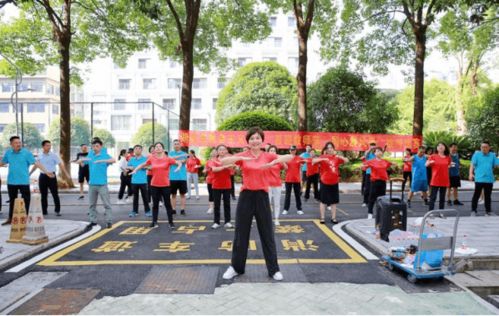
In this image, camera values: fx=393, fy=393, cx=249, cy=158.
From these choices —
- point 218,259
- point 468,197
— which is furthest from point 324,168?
point 468,197

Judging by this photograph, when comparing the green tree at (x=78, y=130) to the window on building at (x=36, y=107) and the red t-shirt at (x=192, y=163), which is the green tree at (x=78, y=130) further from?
the red t-shirt at (x=192, y=163)

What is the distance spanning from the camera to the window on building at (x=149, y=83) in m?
59.2

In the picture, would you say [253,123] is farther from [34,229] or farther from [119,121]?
[119,121]

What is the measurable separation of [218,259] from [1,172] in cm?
2400

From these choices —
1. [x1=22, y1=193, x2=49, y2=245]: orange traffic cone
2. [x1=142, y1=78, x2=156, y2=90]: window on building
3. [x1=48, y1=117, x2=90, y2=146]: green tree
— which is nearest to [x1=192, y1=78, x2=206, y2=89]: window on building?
[x1=142, y1=78, x2=156, y2=90]: window on building

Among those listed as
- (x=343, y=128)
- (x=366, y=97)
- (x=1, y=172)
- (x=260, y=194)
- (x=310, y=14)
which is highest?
(x=310, y=14)

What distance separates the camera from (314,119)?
23.3m

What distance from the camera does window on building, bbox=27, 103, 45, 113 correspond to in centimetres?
2036

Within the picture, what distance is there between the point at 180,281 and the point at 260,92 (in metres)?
28.8

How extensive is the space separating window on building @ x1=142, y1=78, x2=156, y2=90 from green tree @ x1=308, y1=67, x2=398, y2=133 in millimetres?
40790

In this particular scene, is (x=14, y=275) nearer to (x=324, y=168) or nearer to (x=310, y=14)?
(x=324, y=168)

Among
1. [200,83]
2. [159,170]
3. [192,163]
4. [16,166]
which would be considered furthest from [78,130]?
[200,83]

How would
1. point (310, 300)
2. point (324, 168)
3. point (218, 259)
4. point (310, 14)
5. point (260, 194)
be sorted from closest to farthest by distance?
point (310, 300), point (260, 194), point (218, 259), point (324, 168), point (310, 14)

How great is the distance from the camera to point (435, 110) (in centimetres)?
4559
